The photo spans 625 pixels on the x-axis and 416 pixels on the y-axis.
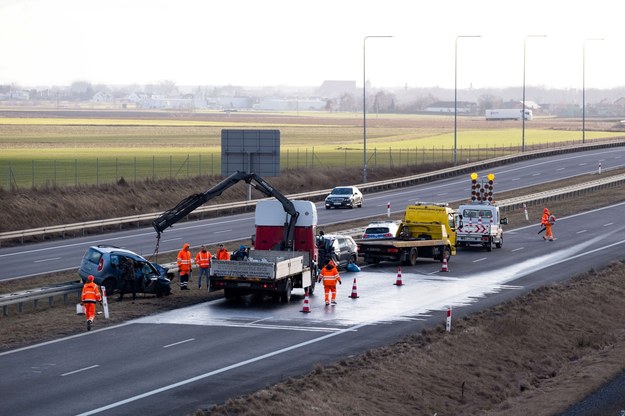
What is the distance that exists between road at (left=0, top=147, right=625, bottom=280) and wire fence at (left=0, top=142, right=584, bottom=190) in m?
7.32

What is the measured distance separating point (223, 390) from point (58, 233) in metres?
33.3

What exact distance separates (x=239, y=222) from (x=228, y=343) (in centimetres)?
3387

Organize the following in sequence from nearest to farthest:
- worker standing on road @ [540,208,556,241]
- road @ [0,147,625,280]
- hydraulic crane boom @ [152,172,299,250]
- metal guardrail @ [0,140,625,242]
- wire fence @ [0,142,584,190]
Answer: hydraulic crane boom @ [152,172,299,250], road @ [0,147,625,280], metal guardrail @ [0,140,625,242], worker standing on road @ [540,208,556,241], wire fence @ [0,142,584,190]

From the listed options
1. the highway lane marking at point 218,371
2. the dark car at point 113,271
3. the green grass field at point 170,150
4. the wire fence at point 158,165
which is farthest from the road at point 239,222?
the highway lane marking at point 218,371

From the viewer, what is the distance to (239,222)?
60969 mm

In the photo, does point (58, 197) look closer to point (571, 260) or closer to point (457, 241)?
point (457, 241)

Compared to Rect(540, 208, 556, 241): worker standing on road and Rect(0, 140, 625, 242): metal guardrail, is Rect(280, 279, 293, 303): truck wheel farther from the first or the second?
Rect(540, 208, 556, 241): worker standing on road

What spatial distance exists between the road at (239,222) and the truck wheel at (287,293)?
35.8ft

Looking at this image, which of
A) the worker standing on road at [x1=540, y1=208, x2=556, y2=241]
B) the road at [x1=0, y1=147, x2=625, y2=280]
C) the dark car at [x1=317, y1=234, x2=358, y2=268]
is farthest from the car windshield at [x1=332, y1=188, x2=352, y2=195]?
the dark car at [x1=317, y1=234, x2=358, y2=268]

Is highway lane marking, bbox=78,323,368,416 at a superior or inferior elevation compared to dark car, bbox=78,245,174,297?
inferior

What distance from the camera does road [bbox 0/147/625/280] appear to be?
146 feet

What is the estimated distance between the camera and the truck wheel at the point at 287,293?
110ft

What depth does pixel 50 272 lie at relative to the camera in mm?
40375

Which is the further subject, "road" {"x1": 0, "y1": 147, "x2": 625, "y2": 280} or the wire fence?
the wire fence
